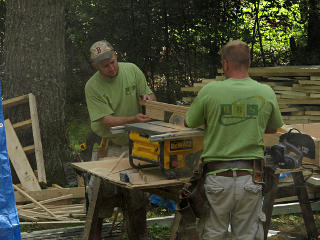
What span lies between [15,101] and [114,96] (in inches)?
102

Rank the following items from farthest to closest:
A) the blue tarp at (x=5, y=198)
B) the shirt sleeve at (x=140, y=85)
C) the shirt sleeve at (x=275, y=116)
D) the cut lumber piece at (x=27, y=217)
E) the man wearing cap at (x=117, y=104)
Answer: the cut lumber piece at (x=27, y=217) < the shirt sleeve at (x=140, y=85) < the man wearing cap at (x=117, y=104) < the shirt sleeve at (x=275, y=116) < the blue tarp at (x=5, y=198)

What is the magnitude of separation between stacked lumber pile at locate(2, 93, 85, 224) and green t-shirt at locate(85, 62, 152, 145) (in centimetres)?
144

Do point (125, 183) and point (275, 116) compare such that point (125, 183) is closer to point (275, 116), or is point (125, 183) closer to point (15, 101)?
point (275, 116)

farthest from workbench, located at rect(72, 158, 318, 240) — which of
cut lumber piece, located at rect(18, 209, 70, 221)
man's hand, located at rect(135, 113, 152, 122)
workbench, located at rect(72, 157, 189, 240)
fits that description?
cut lumber piece, located at rect(18, 209, 70, 221)

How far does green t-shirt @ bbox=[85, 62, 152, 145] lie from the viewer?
5.67 metres

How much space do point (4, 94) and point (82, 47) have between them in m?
3.21

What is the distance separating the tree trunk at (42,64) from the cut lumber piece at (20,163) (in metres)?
0.44

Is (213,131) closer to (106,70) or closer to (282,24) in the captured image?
(106,70)

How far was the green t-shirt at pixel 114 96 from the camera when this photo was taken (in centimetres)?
567

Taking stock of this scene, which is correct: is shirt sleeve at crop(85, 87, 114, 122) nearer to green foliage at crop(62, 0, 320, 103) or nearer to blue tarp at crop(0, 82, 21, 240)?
blue tarp at crop(0, 82, 21, 240)

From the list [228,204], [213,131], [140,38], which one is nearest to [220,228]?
[228,204]

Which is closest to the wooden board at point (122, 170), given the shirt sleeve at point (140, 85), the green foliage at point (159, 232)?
the shirt sleeve at point (140, 85)

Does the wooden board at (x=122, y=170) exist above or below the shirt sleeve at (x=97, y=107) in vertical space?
below

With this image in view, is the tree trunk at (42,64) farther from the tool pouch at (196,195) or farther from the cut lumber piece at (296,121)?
the tool pouch at (196,195)
